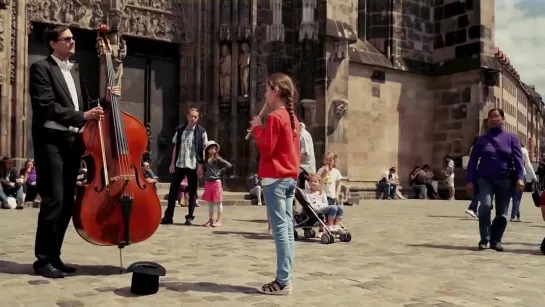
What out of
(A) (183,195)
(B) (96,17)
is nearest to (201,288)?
(A) (183,195)

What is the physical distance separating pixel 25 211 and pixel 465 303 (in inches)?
380

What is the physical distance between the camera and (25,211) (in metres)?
11.7

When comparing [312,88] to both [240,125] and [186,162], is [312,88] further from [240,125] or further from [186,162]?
[186,162]

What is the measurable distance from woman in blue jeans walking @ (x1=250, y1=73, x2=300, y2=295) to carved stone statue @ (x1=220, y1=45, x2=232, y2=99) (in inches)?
498

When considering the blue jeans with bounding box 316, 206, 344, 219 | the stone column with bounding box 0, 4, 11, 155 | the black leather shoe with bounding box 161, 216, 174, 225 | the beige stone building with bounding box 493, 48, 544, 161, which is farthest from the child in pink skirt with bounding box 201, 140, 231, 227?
the beige stone building with bounding box 493, 48, 544, 161

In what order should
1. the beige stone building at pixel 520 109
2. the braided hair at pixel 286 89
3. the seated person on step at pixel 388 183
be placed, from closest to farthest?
1. the braided hair at pixel 286 89
2. the seated person on step at pixel 388 183
3. the beige stone building at pixel 520 109

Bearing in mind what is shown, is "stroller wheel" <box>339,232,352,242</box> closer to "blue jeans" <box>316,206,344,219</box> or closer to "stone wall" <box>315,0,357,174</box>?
"blue jeans" <box>316,206,344,219</box>

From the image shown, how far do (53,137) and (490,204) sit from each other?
15.8ft

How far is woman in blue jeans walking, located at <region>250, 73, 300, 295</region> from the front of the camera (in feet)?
14.1

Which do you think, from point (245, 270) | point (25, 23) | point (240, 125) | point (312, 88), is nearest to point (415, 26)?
point (312, 88)

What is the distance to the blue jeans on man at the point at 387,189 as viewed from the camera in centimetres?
1898

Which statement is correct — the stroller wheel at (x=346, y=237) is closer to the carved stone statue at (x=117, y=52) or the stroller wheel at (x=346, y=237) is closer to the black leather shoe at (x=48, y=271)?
the black leather shoe at (x=48, y=271)

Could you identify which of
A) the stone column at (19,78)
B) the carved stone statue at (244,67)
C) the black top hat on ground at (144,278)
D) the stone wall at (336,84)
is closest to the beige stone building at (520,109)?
the stone wall at (336,84)

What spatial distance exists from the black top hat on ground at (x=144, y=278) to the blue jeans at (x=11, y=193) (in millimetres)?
9240
